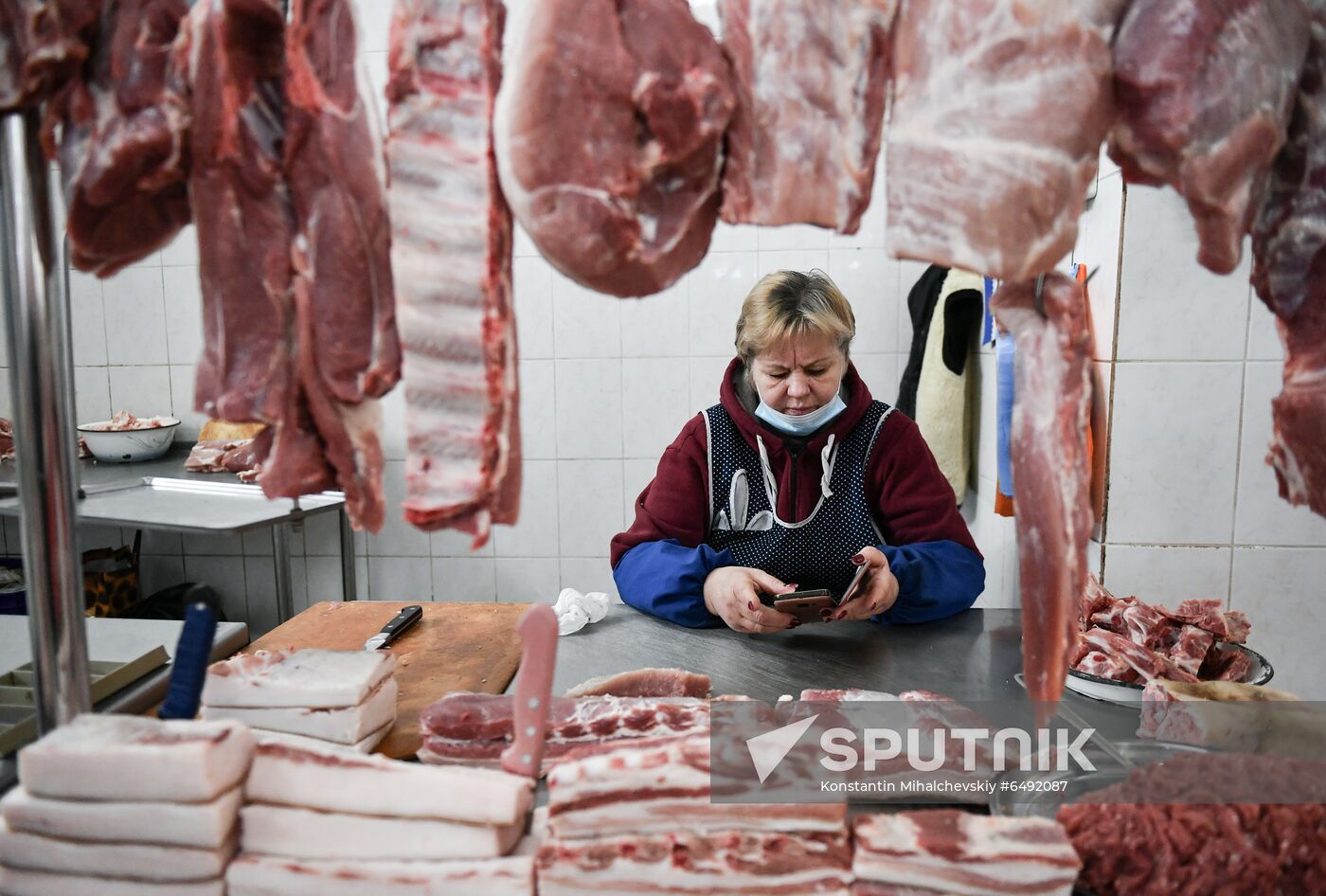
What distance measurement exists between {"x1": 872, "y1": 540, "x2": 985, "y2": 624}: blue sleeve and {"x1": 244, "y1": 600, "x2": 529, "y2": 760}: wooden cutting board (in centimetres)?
105

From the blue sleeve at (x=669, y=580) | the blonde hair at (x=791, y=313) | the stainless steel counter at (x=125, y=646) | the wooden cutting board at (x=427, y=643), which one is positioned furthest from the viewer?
the blonde hair at (x=791, y=313)

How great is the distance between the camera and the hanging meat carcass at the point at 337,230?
3.10 feet

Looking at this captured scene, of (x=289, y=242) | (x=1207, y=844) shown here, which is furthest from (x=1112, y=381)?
(x=289, y=242)

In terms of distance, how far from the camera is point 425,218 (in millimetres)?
926

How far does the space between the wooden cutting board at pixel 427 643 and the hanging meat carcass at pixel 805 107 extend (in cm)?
117

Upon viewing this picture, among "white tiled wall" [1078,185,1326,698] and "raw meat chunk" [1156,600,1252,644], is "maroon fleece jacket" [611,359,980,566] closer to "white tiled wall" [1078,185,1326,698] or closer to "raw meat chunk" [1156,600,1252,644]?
"white tiled wall" [1078,185,1326,698]

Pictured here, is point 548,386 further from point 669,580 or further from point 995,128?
point 995,128

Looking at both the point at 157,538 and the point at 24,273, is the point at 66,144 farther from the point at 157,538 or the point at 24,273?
the point at 157,538

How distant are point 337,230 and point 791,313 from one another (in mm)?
1967

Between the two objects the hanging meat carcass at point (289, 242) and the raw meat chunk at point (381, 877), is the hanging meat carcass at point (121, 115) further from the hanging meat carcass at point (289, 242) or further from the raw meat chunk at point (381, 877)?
the raw meat chunk at point (381, 877)

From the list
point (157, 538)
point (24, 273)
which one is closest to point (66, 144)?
point (24, 273)

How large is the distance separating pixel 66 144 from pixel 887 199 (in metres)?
0.94

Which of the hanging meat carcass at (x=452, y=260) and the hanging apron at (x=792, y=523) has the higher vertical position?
the hanging meat carcass at (x=452, y=260)

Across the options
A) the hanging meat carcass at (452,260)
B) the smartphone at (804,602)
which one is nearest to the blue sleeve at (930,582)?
the smartphone at (804,602)
